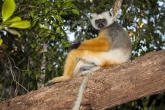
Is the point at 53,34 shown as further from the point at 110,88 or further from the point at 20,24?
the point at 20,24

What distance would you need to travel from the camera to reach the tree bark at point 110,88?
3.35 meters

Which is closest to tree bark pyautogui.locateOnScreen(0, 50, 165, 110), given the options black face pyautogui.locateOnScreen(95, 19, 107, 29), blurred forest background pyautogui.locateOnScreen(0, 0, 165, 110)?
blurred forest background pyautogui.locateOnScreen(0, 0, 165, 110)

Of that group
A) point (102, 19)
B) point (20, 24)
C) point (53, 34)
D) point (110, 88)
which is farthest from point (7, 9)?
point (102, 19)

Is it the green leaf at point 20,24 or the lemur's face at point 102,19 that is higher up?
the green leaf at point 20,24

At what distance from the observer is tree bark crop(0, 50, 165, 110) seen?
3348mm

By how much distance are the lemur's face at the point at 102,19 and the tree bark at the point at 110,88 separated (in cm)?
182

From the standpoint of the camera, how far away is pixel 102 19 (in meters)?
5.33

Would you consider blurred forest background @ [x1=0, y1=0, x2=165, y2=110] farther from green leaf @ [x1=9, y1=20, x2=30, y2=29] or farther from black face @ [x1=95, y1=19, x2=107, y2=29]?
green leaf @ [x1=9, y1=20, x2=30, y2=29]

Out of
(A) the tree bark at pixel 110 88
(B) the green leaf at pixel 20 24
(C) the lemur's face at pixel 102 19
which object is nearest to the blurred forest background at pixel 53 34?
(C) the lemur's face at pixel 102 19

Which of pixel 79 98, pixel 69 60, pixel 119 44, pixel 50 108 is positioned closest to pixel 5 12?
pixel 79 98

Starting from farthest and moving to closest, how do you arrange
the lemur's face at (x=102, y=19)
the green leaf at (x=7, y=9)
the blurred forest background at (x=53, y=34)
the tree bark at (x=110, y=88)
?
the lemur's face at (x=102, y=19)
the blurred forest background at (x=53, y=34)
the tree bark at (x=110, y=88)
the green leaf at (x=7, y=9)

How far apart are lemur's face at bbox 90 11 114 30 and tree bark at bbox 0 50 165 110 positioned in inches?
71.6

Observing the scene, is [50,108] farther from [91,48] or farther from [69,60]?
[91,48]

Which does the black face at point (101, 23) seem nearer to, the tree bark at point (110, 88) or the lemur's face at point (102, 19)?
the lemur's face at point (102, 19)
